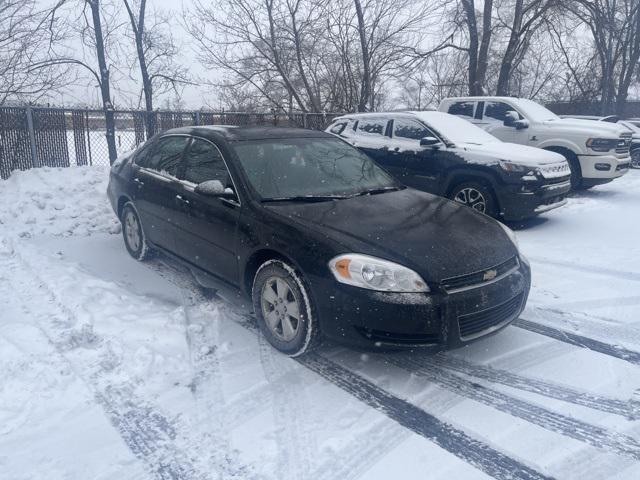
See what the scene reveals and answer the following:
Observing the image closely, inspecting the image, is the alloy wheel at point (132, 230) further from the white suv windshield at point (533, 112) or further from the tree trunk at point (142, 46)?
the tree trunk at point (142, 46)

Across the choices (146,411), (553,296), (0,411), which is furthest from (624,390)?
(0,411)

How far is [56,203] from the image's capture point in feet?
25.2

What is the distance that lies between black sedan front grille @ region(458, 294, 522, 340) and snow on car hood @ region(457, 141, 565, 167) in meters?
3.99

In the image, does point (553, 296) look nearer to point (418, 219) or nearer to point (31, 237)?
point (418, 219)

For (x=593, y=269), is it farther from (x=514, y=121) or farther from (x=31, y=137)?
(x=31, y=137)

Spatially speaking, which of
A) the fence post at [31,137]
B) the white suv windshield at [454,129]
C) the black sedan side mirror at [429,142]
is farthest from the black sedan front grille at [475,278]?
the fence post at [31,137]

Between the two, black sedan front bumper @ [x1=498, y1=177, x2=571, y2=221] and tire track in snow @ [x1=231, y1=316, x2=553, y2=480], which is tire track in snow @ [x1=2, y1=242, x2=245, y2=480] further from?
black sedan front bumper @ [x1=498, y1=177, x2=571, y2=221]

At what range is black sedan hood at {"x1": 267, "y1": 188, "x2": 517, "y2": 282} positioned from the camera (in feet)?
10.4

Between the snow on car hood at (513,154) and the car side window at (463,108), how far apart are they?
303 centimetres

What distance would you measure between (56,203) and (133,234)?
2856 mm

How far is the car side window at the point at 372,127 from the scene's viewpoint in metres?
8.45

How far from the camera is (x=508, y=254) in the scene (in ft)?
11.6

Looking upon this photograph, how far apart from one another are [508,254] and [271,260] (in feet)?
5.48

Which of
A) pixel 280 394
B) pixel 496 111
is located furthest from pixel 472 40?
pixel 280 394
